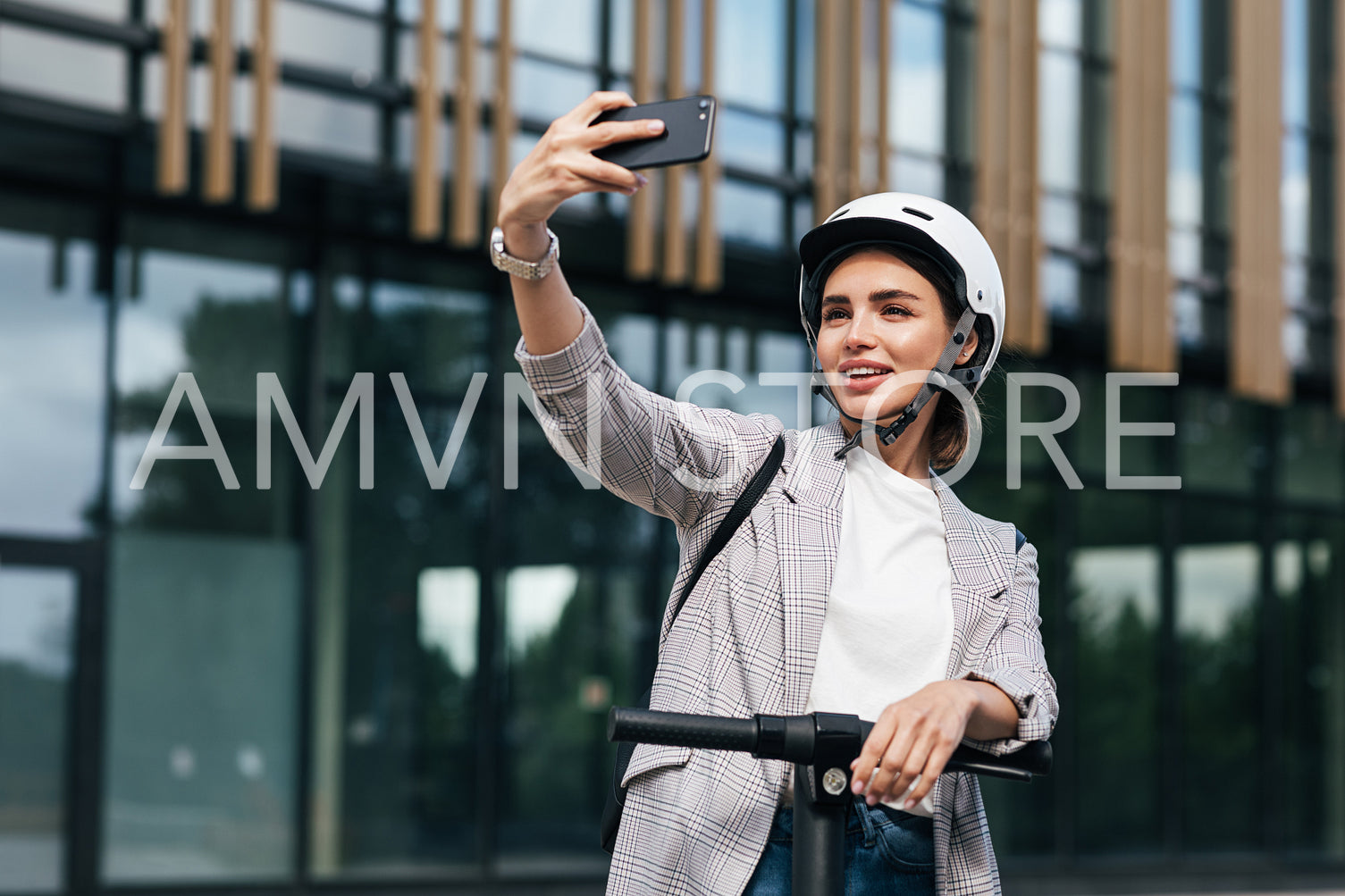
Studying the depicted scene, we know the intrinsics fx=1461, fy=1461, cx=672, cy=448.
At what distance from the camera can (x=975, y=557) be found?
220 centimetres

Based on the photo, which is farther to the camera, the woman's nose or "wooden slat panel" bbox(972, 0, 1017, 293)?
"wooden slat panel" bbox(972, 0, 1017, 293)

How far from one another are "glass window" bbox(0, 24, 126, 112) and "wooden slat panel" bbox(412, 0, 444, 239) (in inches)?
63.3

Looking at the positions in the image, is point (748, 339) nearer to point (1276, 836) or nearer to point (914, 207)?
point (1276, 836)

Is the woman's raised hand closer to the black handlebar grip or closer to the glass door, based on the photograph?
the black handlebar grip

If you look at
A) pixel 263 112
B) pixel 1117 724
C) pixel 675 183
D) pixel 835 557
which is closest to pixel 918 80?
pixel 675 183

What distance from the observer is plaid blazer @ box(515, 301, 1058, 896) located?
6.11 feet

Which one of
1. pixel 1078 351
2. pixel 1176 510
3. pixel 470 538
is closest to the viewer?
pixel 470 538

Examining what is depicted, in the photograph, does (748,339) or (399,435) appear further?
(748,339)

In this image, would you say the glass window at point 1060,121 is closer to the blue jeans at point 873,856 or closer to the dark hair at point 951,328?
the dark hair at point 951,328

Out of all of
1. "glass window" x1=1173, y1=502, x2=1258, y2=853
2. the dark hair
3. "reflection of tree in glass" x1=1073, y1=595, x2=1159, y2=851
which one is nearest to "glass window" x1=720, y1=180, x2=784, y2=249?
"reflection of tree in glass" x1=1073, y1=595, x2=1159, y2=851

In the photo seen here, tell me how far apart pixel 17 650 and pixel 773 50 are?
619 centimetres

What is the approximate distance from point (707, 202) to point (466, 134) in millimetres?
1652

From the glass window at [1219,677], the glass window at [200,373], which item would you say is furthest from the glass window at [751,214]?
the glass window at [1219,677]

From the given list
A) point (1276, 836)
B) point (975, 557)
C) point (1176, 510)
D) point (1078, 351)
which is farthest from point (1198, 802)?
point (975, 557)
